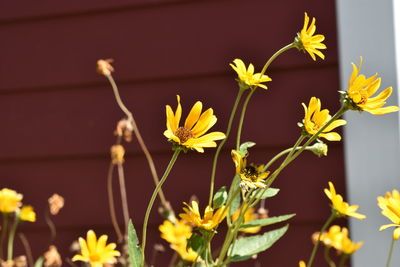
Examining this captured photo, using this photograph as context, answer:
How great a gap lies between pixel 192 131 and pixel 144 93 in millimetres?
942

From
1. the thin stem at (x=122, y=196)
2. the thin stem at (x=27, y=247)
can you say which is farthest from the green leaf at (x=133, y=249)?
the thin stem at (x=27, y=247)

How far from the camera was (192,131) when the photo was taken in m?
0.77

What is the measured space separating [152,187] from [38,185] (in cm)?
38

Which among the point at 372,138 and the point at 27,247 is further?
the point at 27,247

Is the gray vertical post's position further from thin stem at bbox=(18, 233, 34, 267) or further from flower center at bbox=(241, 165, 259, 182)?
thin stem at bbox=(18, 233, 34, 267)

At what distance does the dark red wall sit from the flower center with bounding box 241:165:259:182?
0.77m

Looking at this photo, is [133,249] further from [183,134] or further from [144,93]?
[144,93]

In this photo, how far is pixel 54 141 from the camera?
1.78m

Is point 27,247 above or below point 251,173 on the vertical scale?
below

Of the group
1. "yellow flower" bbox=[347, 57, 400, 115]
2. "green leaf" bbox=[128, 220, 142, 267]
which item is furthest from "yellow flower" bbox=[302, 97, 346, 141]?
"green leaf" bbox=[128, 220, 142, 267]

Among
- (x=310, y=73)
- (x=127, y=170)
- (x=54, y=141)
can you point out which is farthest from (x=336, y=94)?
(x=54, y=141)

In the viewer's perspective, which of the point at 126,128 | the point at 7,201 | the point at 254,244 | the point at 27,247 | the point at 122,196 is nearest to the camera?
the point at 254,244

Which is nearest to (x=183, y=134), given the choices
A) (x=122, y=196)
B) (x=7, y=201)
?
(x=7, y=201)

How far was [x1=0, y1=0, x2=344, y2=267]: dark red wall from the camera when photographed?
1.54 metres
